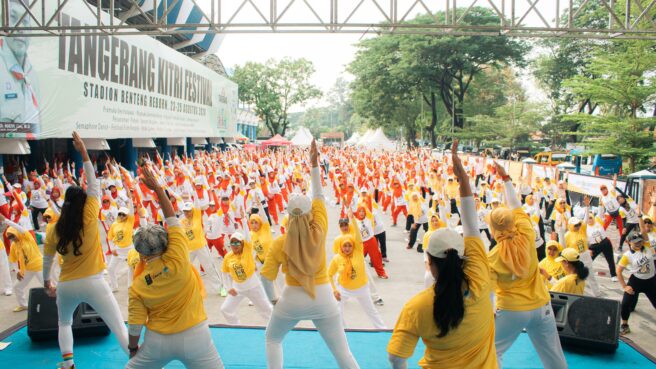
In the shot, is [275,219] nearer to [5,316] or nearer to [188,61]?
[5,316]

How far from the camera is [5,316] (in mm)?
7055

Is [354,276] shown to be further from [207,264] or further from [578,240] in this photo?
[578,240]

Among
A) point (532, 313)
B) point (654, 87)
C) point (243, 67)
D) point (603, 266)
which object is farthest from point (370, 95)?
point (532, 313)

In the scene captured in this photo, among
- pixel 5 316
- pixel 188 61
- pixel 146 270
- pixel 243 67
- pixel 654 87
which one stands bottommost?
pixel 5 316

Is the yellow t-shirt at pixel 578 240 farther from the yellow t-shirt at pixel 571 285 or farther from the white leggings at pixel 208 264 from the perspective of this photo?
the white leggings at pixel 208 264

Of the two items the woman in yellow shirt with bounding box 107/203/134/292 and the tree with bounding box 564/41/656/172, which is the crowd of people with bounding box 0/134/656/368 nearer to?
the woman in yellow shirt with bounding box 107/203/134/292

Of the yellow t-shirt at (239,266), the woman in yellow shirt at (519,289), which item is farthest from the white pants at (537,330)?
the yellow t-shirt at (239,266)

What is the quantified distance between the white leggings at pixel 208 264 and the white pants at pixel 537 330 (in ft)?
17.3

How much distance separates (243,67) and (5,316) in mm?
46284

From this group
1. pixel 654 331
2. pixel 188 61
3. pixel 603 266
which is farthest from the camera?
pixel 188 61

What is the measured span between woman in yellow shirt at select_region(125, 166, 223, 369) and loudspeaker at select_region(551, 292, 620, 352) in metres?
3.78

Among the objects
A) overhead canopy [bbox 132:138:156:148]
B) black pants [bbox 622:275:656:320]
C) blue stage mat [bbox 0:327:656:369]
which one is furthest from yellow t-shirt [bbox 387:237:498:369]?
overhead canopy [bbox 132:138:156:148]

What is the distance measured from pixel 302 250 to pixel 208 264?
4780 millimetres

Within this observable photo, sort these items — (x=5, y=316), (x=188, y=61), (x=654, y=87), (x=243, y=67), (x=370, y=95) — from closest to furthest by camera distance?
(x=5, y=316), (x=654, y=87), (x=188, y=61), (x=370, y=95), (x=243, y=67)
